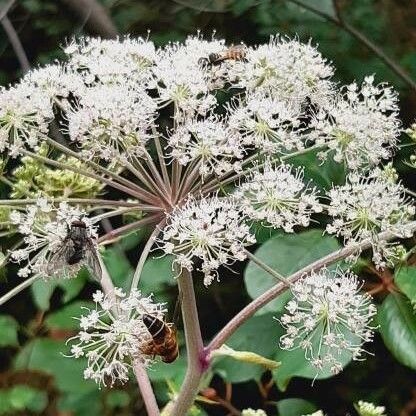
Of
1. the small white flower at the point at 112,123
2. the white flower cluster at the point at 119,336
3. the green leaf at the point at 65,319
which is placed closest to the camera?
the white flower cluster at the point at 119,336

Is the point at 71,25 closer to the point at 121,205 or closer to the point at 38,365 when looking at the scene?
the point at 38,365

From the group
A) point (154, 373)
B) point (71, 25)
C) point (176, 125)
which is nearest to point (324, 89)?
point (176, 125)

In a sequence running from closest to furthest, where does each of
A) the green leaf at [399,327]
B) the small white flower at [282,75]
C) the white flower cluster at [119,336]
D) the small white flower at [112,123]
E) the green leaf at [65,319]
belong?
the white flower cluster at [119,336], the small white flower at [112,123], the small white flower at [282,75], the green leaf at [399,327], the green leaf at [65,319]

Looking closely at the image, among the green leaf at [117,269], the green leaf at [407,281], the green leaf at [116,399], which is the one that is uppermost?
the green leaf at [117,269]

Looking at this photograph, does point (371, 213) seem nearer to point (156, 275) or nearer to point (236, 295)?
point (156, 275)

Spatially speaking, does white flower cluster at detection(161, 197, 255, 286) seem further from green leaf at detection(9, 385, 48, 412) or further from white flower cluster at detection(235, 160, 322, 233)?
green leaf at detection(9, 385, 48, 412)

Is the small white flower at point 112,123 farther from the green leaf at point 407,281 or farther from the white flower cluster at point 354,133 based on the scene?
the green leaf at point 407,281

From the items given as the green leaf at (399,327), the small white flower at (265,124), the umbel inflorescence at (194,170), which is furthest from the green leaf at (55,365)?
the small white flower at (265,124)

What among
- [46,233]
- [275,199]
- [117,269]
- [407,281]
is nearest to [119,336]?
[46,233]
